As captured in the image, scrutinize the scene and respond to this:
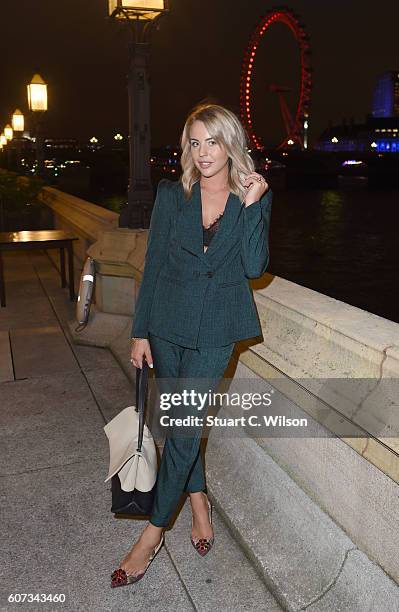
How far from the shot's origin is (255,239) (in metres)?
2.45

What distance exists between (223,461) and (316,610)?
1185 millimetres

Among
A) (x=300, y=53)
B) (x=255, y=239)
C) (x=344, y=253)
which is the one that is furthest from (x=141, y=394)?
(x=300, y=53)

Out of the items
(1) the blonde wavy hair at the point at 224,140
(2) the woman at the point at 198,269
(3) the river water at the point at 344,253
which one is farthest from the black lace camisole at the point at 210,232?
(3) the river water at the point at 344,253

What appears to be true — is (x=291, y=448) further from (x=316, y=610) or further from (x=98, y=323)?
(x=98, y=323)

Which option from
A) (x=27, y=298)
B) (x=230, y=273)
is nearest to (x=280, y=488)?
(x=230, y=273)

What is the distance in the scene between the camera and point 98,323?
6.04 meters

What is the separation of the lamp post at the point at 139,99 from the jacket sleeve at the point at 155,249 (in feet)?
11.3

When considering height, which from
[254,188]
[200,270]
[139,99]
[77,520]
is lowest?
[77,520]

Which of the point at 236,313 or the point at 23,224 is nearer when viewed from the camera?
the point at 236,313

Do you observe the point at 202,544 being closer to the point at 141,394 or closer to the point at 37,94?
the point at 141,394

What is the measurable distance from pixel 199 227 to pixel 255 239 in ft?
0.84

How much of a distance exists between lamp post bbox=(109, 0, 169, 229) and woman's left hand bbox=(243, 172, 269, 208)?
3670mm

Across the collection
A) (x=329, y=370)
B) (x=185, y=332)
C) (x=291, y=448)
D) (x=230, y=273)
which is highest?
(x=230, y=273)

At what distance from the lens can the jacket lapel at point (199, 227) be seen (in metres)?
2.55
